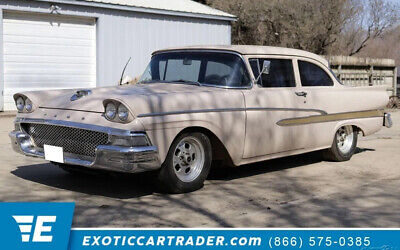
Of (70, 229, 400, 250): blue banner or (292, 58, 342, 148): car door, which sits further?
(292, 58, 342, 148): car door

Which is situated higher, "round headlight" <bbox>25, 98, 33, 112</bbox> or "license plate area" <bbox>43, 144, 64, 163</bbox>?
"round headlight" <bbox>25, 98, 33, 112</bbox>

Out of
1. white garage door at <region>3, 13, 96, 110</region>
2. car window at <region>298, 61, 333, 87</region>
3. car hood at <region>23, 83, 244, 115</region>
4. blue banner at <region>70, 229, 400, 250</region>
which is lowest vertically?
blue banner at <region>70, 229, 400, 250</region>

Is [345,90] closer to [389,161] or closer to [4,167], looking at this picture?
[389,161]

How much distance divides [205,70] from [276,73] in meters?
1.00

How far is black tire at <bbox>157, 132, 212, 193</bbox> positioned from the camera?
589 centimetres

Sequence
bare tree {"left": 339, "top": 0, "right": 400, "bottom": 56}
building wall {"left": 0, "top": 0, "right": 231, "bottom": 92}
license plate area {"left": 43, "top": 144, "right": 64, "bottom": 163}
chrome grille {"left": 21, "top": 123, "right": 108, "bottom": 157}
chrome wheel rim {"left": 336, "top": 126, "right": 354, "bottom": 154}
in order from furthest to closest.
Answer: bare tree {"left": 339, "top": 0, "right": 400, "bottom": 56}
building wall {"left": 0, "top": 0, "right": 231, "bottom": 92}
chrome wheel rim {"left": 336, "top": 126, "right": 354, "bottom": 154}
license plate area {"left": 43, "top": 144, "right": 64, "bottom": 163}
chrome grille {"left": 21, "top": 123, "right": 108, "bottom": 157}

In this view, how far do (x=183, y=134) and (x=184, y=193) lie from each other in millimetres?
633

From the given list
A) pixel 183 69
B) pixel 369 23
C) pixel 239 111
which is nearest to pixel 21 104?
pixel 183 69

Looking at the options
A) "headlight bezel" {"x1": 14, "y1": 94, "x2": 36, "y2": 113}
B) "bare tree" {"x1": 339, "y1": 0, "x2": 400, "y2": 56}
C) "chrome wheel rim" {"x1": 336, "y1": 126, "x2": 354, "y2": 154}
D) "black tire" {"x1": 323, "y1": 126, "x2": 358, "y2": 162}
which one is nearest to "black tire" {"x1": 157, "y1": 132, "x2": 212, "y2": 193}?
"headlight bezel" {"x1": 14, "y1": 94, "x2": 36, "y2": 113}

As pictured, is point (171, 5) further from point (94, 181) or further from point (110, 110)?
point (110, 110)

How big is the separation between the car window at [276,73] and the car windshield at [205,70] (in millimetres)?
228

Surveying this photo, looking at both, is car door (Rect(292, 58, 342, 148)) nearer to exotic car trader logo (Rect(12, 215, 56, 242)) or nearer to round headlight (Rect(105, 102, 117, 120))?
round headlight (Rect(105, 102, 117, 120))

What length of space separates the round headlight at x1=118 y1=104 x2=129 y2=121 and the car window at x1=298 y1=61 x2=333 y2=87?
9.47 feet

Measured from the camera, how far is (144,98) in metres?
5.77
